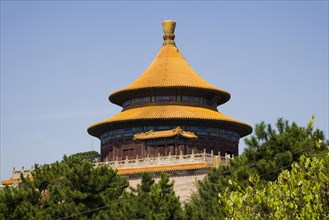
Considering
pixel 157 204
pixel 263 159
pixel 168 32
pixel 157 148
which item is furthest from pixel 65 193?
pixel 168 32

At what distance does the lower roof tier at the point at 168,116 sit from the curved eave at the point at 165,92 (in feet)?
4.72

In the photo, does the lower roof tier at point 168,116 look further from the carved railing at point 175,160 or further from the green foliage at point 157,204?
the green foliage at point 157,204

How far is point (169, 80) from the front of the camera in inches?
2699

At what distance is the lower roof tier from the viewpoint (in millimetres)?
64438

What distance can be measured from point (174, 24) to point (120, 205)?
104 ft

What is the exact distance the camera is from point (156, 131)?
64.6 meters

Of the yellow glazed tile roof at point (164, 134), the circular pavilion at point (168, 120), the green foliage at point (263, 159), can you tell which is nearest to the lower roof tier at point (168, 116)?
the circular pavilion at point (168, 120)

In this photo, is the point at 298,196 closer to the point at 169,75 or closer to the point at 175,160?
the point at 175,160

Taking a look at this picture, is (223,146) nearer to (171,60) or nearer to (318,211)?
(171,60)

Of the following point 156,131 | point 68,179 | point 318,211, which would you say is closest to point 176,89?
point 156,131

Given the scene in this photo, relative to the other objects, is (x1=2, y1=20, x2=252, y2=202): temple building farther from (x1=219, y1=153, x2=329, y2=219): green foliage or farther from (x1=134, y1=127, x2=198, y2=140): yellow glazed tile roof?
(x1=219, y1=153, x2=329, y2=219): green foliage

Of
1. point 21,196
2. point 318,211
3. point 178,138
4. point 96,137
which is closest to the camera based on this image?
point 318,211

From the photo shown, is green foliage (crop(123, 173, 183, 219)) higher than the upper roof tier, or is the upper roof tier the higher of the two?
the upper roof tier

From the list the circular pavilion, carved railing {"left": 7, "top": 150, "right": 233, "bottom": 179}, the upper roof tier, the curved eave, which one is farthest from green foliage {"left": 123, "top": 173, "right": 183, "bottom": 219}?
the upper roof tier
